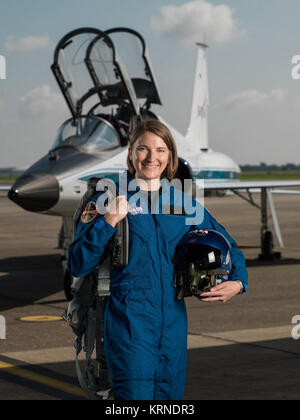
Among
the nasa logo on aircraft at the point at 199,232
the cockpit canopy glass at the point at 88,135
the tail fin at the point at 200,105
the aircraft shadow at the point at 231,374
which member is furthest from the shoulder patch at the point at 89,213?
the tail fin at the point at 200,105

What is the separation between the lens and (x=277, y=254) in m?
16.1

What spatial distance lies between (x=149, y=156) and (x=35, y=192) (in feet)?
23.7

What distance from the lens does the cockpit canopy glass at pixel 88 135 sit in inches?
496

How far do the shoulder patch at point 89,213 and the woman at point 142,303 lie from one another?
0.07ft

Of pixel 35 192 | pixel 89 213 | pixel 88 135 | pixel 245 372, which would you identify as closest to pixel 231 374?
pixel 245 372

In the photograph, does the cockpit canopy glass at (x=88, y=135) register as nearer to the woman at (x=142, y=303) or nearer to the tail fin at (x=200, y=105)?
the woman at (x=142, y=303)

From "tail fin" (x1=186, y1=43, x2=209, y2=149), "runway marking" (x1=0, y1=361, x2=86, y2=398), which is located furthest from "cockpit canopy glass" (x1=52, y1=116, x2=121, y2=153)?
"tail fin" (x1=186, y1=43, x2=209, y2=149)

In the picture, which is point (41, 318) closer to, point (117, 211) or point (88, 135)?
point (88, 135)

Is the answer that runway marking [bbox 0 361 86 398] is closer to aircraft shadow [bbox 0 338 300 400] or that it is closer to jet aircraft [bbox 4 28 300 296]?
aircraft shadow [bbox 0 338 300 400]

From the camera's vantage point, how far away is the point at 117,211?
3467 mm

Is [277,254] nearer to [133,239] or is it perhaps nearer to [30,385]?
[30,385]
